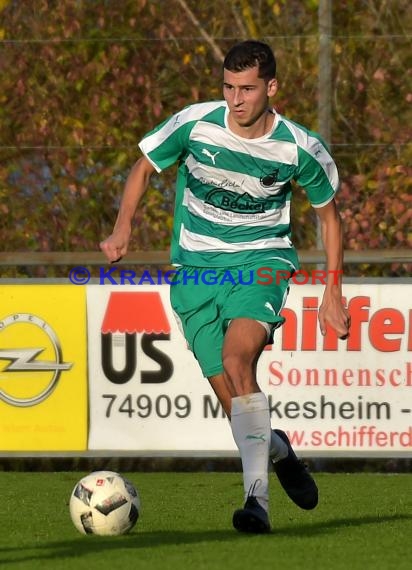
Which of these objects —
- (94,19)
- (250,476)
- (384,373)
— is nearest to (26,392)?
(384,373)

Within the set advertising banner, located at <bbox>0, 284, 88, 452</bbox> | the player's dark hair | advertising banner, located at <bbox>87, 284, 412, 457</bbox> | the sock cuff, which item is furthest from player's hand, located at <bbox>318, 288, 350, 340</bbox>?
advertising banner, located at <bbox>0, 284, 88, 452</bbox>

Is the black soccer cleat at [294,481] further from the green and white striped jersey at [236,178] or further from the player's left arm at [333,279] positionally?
the green and white striped jersey at [236,178]

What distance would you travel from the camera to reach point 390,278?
8.38 metres

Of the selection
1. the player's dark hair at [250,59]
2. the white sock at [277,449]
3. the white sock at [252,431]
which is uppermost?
the player's dark hair at [250,59]

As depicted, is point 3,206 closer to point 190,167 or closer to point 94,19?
point 94,19

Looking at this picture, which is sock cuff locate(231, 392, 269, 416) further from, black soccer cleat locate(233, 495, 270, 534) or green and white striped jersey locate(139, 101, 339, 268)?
green and white striped jersey locate(139, 101, 339, 268)

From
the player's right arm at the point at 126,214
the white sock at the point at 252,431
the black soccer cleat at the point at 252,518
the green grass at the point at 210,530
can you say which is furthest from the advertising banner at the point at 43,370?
the black soccer cleat at the point at 252,518

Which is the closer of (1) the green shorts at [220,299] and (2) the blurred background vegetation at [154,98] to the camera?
(1) the green shorts at [220,299]

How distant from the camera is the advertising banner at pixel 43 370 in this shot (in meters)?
8.45

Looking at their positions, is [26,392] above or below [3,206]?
below

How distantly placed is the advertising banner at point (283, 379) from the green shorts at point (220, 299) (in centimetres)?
261

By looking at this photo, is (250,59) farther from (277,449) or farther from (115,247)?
(277,449)

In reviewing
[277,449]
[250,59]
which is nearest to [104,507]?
[277,449]

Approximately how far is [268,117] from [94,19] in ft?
14.1
